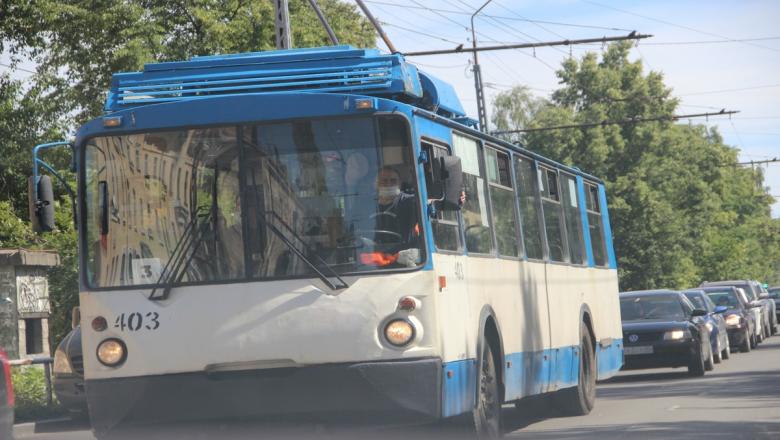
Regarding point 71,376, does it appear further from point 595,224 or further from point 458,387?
point 458,387

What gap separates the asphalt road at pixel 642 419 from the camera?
11041 mm

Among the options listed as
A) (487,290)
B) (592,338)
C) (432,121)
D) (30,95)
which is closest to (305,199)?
(432,121)

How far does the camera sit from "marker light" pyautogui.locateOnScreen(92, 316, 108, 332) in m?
9.98

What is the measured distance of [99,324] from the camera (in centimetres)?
999

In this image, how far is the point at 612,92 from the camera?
2549 inches

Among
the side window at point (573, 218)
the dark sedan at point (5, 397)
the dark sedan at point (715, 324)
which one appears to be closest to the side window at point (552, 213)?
the side window at point (573, 218)

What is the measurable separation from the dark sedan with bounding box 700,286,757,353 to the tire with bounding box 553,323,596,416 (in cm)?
1701

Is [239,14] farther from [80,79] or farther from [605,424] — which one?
[605,424]

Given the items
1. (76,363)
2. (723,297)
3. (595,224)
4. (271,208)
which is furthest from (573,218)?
(723,297)

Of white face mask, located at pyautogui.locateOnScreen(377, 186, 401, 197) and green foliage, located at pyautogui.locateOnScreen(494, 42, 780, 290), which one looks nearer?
white face mask, located at pyautogui.locateOnScreen(377, 186, 401, 197)

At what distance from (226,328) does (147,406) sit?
29.7 inches

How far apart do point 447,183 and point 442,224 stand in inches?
18.3

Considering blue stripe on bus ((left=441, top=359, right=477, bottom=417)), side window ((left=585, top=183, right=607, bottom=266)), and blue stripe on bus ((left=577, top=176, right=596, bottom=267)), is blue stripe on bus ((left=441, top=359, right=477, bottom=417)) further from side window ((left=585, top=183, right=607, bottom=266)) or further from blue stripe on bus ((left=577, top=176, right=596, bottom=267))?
side window ((left=585, top=183, right=607, bottom=266))

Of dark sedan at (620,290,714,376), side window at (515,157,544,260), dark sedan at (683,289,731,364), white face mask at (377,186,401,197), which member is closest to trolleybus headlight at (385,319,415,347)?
white face mask at (377,186,401,197)
